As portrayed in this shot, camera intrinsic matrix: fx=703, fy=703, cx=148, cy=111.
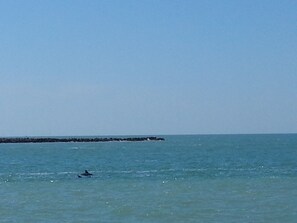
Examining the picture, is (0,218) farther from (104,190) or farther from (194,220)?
(104,190)

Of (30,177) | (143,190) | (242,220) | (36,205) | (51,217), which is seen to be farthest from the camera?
(30,177)

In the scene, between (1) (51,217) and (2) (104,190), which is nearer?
(1) (51,217)

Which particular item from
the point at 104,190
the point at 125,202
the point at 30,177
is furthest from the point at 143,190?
the point at 30,177

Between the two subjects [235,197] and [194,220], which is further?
[235,197]

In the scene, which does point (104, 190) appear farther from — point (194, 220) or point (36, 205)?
point (194, 220)

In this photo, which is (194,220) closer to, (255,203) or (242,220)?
(242,220)

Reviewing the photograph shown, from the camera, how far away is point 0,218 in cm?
3036

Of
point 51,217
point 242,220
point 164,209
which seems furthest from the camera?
point 164,209

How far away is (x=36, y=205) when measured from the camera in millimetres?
35031

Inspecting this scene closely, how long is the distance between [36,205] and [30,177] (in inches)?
833

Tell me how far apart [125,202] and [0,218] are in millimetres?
7206

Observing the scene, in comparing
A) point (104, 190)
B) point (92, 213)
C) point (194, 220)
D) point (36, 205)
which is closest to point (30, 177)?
point (104, 190)

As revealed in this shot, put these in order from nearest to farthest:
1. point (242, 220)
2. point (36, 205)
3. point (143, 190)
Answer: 1. point (242, 220)
2. point (36, 205)
3. point (143, 190)

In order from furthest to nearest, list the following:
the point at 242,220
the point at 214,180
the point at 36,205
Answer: the point at 214,180 < the point at 36,205 < the point at 242,220
